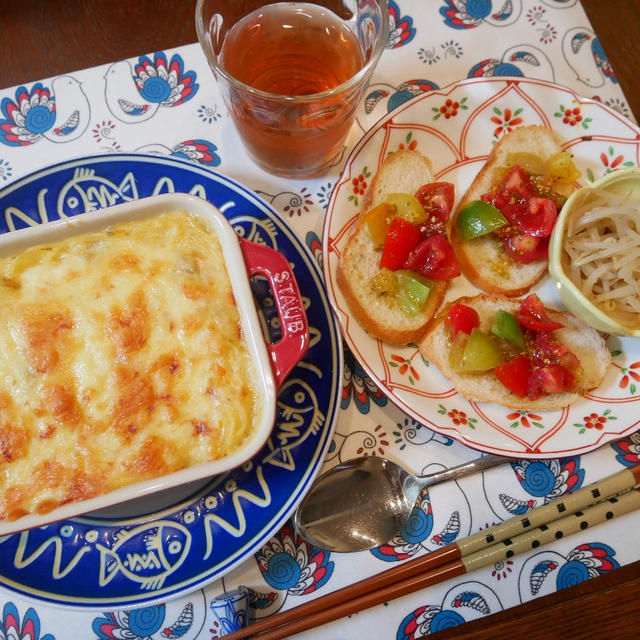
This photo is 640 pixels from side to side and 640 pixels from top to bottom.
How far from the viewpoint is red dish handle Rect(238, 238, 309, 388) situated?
189 cm

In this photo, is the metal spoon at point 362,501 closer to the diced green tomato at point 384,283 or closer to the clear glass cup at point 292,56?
the diced green tomato at point 384,283

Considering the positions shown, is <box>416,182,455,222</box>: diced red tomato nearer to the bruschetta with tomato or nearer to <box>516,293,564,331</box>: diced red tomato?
the bruschetta with tomato

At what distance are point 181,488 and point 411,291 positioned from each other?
1.17m

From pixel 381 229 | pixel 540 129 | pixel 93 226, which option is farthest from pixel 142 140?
→ pixel 540 129

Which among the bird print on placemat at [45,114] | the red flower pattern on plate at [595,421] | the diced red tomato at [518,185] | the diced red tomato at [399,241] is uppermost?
the bird print on placemat at [45,114]

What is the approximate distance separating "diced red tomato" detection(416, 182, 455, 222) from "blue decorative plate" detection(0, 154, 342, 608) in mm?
537

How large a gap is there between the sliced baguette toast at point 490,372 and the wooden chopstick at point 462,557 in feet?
1.24

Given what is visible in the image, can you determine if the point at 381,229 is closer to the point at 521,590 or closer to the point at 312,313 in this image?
the point at 312,313

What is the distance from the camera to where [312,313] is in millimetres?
2209

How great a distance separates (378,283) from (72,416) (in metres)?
1.22

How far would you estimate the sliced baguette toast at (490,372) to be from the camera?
2.18 m

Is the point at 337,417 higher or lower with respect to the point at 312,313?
lower

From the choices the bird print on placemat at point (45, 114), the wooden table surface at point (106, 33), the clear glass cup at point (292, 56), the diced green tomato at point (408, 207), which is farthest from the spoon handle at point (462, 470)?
the bird print on placemat at point (45, 114)

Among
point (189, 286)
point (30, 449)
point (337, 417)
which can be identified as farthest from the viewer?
point (337, 417)
